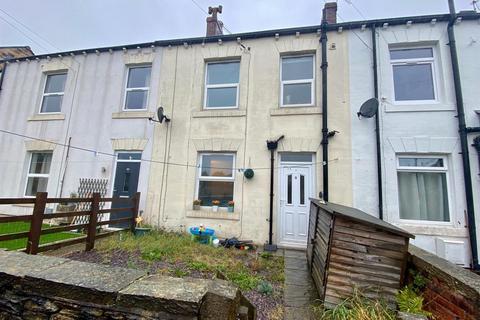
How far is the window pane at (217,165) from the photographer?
685cm

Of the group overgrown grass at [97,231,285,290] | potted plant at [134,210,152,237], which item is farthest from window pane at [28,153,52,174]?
overgrown grass at [97,231,285,290]

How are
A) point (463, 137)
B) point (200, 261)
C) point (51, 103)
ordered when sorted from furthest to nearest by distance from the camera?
point (51, 103) < point (463, 137) < point (200, 261)

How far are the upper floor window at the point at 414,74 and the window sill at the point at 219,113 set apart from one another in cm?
433

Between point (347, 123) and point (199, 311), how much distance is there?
612 cm

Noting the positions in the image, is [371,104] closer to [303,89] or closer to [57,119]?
[303,89]

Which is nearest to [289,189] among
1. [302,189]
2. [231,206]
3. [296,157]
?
[302,189]

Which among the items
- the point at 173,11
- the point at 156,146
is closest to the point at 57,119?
the point at 156,146

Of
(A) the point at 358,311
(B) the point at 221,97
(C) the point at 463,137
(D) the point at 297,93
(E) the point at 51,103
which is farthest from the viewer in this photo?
(E) the point at 51,103

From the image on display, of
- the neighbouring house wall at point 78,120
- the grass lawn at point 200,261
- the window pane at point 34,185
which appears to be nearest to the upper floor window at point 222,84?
the neighbouring house wall at point 78,120

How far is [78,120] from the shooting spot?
7922 millimetres

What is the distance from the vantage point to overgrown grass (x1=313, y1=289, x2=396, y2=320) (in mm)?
2414

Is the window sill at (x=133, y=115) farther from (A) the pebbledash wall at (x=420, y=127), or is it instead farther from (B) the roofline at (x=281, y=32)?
(A) the pebbledash wall at (x=420, y=127)

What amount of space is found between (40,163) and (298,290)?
935 cm

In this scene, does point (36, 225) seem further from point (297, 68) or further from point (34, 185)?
point (297, 68)
